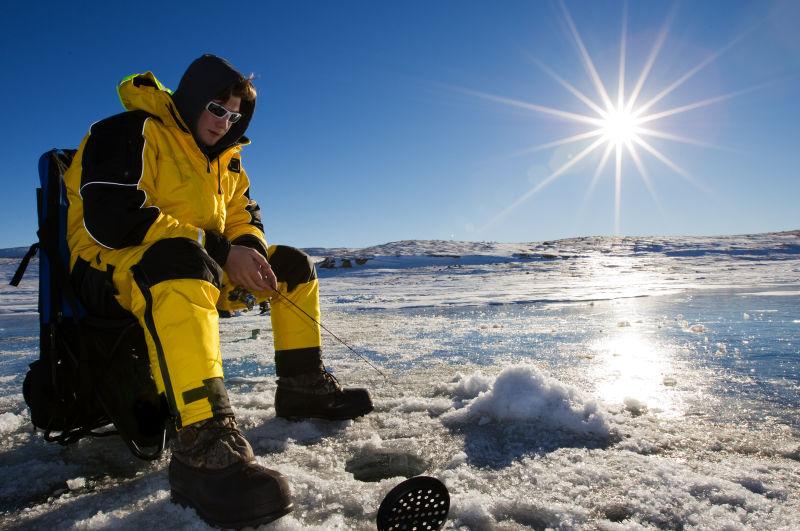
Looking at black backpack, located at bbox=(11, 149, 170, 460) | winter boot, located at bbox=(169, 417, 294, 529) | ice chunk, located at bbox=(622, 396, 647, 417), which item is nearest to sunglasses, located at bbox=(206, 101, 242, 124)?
black backpack, located at bbox=(11, 149, 170, 460)

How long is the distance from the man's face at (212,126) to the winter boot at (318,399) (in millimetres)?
1198

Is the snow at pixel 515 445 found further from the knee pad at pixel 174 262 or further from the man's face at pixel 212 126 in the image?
the man's face at pixel 212 126

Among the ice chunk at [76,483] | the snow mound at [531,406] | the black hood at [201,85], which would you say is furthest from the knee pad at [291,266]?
the ice chunk at [76,483]

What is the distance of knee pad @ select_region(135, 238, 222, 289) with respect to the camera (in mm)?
1612

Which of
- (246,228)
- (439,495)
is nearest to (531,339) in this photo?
(246,228)

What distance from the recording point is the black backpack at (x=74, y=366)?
1.83 metres

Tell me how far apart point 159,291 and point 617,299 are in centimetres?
959

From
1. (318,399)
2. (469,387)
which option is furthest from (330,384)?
(469,387)

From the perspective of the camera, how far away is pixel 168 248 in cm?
165

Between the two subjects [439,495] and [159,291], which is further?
[159,291]

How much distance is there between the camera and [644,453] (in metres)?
1.83

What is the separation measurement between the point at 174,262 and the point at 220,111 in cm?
93

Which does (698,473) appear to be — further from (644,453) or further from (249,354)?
(249,354)

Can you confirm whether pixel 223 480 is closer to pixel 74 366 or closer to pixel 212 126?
pixel 74 366
